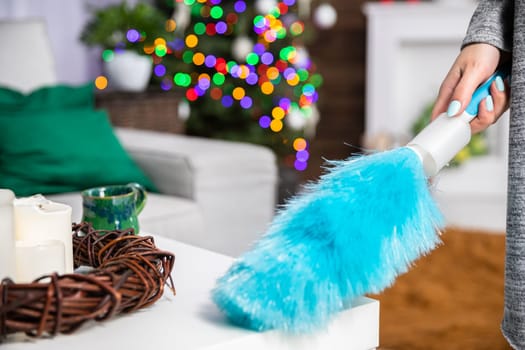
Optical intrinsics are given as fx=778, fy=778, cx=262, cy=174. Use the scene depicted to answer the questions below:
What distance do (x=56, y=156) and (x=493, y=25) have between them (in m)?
1.55

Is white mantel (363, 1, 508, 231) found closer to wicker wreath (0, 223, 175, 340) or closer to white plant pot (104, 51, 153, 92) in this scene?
white plant pot (104, 51, 153, 92)

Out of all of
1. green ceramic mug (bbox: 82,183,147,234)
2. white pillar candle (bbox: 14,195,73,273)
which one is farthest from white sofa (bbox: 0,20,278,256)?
white pillar candle (bbox: 14,195,73,273)

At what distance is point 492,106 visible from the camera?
3.34 ft

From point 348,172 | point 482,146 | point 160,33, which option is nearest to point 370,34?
point 482,146

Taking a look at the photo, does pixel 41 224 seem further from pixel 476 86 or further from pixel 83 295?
pixel 476 86

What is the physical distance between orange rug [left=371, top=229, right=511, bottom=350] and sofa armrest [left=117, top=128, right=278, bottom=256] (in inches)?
20.4

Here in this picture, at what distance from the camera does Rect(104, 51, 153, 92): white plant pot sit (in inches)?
132

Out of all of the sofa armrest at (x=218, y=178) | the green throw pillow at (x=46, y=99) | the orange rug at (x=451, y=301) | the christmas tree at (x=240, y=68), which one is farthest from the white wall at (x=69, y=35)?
the orange rug at (x=451, y=301)

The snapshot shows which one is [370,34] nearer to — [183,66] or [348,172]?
[183,66]

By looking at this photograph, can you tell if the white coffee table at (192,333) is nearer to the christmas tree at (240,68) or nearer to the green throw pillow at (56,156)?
the green throw pillow at (56,156)

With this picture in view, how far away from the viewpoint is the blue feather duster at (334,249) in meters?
0.80

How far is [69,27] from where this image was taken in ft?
12.5

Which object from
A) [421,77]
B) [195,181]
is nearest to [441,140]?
[195,181]

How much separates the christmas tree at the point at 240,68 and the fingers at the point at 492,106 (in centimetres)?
296
